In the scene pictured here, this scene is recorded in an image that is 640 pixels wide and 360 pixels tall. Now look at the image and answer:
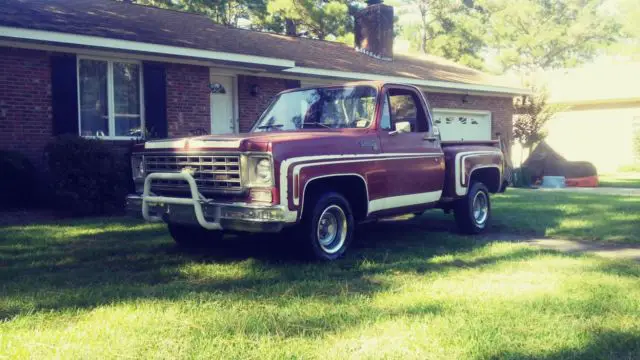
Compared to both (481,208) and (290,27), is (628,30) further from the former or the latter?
(481,208)

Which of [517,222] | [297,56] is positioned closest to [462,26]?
[297,56]

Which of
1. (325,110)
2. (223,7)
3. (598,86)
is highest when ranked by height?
(223,7)

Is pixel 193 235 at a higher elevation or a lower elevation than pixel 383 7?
Result: lower

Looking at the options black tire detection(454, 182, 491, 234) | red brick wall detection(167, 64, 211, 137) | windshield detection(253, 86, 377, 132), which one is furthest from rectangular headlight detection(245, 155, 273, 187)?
red brick wall detection(167, 64, 211, 137)

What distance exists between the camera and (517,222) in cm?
928

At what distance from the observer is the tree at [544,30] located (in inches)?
1805

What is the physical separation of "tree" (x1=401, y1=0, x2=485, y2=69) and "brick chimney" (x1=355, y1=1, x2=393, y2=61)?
64.8 feet

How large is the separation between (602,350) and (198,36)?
1176cm

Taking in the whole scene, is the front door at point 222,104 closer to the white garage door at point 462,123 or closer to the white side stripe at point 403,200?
the white garage door at point 462,123

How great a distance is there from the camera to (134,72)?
12289 millimetres

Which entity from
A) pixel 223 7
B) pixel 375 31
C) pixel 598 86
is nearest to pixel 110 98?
pixel 375 31

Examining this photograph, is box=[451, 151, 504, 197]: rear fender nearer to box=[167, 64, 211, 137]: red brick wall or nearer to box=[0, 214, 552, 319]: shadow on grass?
box=[0, 214, 552, 319]: shadow on grass

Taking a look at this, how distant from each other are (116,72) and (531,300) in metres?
9.55

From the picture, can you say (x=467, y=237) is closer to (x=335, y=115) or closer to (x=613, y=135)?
(x=335, y=115)
